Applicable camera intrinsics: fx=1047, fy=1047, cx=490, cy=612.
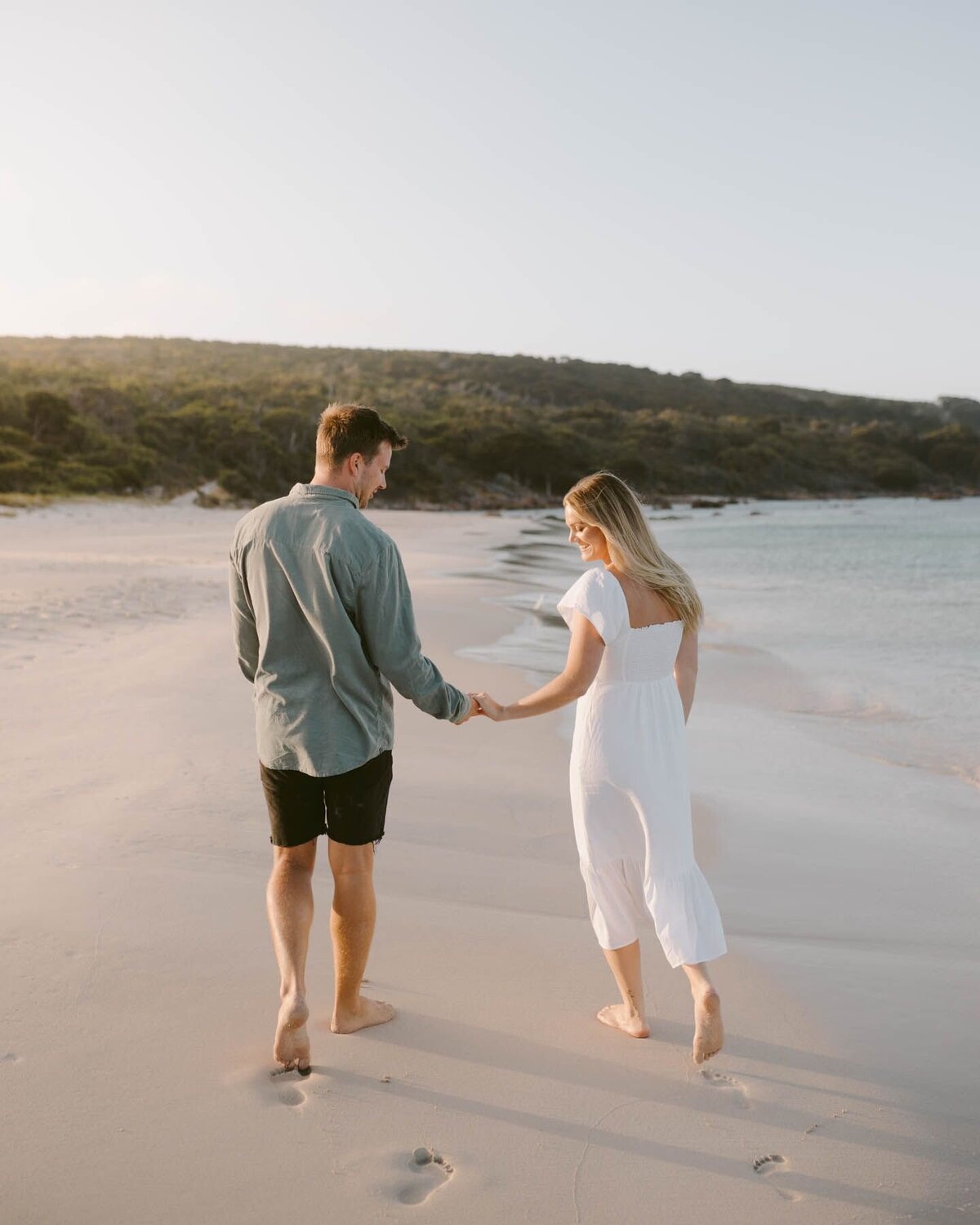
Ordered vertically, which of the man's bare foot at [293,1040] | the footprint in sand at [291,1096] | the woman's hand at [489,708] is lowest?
the footprint in sand at [291,1096]

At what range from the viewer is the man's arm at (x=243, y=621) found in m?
2.92

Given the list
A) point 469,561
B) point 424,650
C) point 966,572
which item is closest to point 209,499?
point 469,561

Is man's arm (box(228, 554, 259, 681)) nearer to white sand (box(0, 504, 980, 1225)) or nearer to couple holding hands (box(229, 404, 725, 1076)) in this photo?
couple holding hands (box(229, 404, 725, 1076))

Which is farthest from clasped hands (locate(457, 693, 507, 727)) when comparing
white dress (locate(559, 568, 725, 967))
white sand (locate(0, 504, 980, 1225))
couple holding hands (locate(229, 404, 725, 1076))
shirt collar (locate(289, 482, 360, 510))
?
white sand (locate(0, 504, 980, 1225))

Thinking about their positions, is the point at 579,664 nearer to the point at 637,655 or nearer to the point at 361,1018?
the point at 637,655

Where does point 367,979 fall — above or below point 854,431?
below

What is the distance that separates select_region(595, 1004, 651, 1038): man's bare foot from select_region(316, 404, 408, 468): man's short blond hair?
68.9 inches

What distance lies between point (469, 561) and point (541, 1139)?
19.9 meters

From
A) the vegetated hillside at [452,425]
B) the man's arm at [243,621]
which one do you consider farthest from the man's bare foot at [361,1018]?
the vegetated hillside at [452,425]

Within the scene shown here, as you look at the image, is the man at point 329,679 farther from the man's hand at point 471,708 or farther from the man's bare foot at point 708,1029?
the man's bare foot at point 708,1029

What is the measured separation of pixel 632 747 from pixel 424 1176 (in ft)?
3.84

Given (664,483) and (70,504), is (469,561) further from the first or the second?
(664,483)

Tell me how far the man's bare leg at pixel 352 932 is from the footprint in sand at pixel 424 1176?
1.94ft

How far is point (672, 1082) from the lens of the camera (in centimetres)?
277
